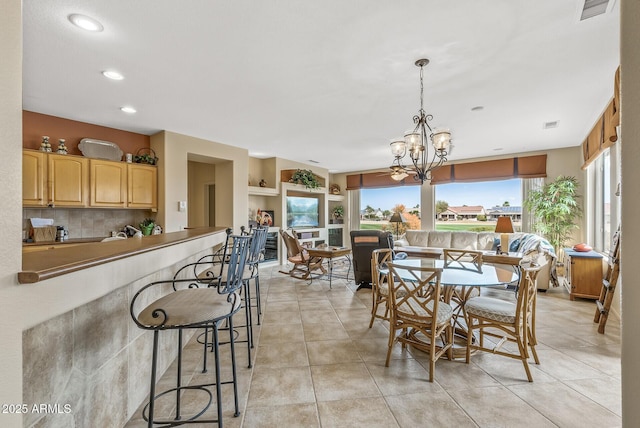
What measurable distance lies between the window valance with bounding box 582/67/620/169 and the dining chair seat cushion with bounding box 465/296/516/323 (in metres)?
1.99

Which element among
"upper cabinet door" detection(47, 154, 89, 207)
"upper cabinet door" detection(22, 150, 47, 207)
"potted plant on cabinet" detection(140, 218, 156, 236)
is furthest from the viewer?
"potted plant on cabinet" detection(140, 218, 156, 236)

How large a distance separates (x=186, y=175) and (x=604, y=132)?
5.95 meters

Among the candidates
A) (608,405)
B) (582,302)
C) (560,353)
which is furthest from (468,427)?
(582,302)

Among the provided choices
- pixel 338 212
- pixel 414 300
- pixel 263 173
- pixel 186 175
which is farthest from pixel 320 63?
pixel 338 212

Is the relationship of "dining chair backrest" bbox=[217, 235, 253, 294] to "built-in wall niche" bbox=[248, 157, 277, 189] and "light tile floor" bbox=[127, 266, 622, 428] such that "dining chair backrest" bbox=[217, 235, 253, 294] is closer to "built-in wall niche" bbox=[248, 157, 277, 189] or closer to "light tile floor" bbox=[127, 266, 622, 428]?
"light tile floor" bbox=[127, 266, 622, 428]

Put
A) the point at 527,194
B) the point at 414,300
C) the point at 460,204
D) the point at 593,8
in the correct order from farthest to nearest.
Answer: the point at 460,204 → the point at 527,194 → the point at 414,300 → the point at 593,8

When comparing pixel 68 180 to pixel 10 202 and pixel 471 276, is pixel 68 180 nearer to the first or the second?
pixel 10 202

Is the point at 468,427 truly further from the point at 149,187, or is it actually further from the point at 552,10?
the point at 149,187

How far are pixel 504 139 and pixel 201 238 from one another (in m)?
5.26

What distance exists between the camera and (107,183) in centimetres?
415

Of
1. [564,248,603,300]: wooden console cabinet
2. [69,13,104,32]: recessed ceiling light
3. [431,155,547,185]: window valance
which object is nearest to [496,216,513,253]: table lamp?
[431,155,547,185]: window valance

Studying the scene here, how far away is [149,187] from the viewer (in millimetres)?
4574

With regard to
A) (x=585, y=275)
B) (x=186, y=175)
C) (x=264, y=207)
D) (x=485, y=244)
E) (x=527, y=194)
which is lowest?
(x=585, y=275)

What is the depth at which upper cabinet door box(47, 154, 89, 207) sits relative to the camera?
12.0 ft
